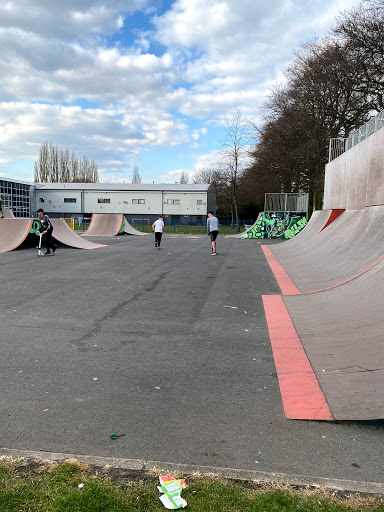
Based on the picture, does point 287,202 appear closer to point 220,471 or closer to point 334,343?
point 334,343

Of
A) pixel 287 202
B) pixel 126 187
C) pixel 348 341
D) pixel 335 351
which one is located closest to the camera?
pixel 335 351

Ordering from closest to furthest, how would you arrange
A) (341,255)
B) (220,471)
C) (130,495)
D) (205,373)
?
1. (130,495)
2. (220,471)
3. (205,373)
4. (341,255)

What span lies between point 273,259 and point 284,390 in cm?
1148

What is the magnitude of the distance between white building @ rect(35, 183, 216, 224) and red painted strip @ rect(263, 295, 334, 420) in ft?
168

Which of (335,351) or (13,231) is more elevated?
(13,231)

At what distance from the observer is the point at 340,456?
2.78 metres

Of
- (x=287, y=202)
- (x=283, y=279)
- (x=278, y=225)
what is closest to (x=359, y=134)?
(x=283, y=279)

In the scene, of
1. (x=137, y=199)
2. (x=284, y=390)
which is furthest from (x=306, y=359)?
(x=137, y=199)

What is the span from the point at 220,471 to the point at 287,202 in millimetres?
28575

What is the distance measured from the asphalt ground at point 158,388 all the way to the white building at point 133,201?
162ft

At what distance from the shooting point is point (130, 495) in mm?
2320

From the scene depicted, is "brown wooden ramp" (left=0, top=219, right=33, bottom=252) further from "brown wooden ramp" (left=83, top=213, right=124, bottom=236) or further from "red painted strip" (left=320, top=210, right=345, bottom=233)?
"red painted strip" (left=320, top=210, right=345, bottom=233)

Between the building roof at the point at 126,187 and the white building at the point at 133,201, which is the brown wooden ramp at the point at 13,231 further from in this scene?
the building roof at the point at 126,187

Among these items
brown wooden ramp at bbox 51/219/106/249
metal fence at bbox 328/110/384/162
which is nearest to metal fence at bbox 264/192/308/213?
metal fence at bbox 328/110/384/162
